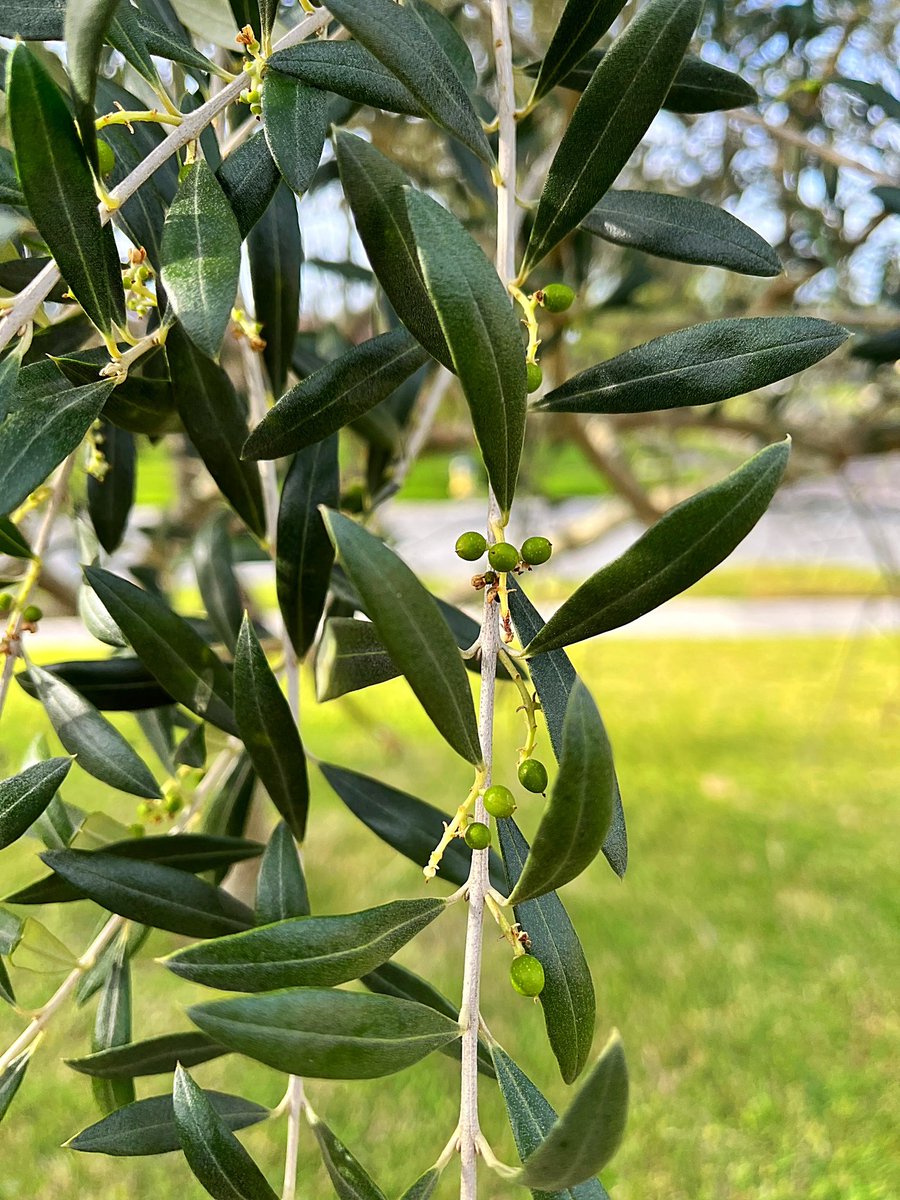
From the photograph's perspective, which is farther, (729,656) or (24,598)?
(729,656)

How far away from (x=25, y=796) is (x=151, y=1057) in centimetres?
17

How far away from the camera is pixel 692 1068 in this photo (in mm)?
1512

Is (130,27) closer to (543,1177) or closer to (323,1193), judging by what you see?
(543,1177)

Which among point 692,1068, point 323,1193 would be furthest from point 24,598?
point 692,1068

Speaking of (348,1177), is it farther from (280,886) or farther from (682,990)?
(682,990)

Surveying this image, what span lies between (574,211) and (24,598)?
28 centimetres

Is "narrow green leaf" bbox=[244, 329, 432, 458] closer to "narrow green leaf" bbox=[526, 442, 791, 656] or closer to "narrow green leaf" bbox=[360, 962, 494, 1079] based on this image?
"narrow green leaf" bbox=[526, 442, 791, 656]

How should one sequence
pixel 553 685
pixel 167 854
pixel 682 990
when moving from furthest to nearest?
pixel 682 990
pixel 167 854
pixel 553 685

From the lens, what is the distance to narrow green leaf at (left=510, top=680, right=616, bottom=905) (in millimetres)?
208

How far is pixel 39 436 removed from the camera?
0.26m

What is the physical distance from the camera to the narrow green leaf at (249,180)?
32 centimetres

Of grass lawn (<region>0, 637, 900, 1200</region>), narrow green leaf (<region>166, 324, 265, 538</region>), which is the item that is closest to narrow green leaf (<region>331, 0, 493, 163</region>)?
narrow green leaf (<region>166, 324, 265, 538</region>)

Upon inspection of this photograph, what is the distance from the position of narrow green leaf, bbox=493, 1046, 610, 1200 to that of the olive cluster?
0.52ft

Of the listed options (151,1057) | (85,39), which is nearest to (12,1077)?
(151,1057)
